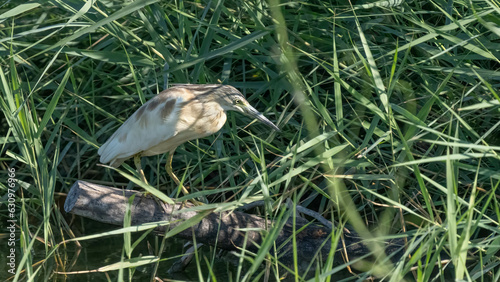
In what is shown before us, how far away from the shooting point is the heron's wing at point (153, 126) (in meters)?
2.95

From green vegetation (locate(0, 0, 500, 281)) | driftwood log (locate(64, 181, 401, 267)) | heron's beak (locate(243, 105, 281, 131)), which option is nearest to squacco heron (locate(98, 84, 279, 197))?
heron's beak (locate(243, 105, 281, 131))

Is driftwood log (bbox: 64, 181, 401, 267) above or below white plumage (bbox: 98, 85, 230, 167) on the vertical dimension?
below

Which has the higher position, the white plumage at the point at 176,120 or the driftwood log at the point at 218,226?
the white plumage at the point at 176,120

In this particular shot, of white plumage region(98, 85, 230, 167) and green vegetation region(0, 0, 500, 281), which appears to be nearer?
green vegetation region(0, 0, 500, 281)

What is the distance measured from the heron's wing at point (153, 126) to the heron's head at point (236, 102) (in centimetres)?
17

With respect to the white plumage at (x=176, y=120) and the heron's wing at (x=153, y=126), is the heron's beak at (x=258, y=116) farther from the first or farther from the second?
the heron's wing at (x=153, y=126)

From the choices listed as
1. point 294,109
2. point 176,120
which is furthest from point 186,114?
point 294,109

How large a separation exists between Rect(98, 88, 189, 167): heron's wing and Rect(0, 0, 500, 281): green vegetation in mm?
110

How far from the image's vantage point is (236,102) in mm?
2949

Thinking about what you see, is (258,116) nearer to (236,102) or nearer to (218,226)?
(236,102)

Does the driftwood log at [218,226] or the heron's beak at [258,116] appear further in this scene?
the heron's beak at [258,116]

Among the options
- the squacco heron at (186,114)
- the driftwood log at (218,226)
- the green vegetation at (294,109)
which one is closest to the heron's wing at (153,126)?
the squacco heron at (186,114)

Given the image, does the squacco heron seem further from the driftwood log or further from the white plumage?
the driftwood log

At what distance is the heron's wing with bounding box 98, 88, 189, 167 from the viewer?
295 centimetres
